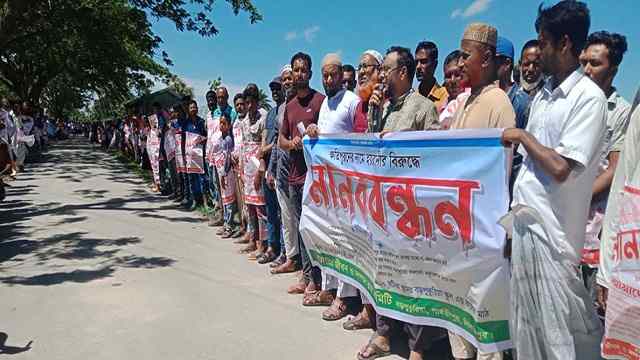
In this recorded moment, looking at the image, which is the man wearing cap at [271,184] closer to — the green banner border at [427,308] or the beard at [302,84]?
the beard at [302,84]

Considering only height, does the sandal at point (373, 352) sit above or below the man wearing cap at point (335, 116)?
below

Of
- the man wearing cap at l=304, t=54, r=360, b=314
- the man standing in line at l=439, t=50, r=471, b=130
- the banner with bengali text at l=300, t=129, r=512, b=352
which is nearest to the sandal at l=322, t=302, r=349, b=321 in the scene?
the man wearing cap at l=304, t=54, r=360, b=314

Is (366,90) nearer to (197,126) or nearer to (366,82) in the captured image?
(366,82)

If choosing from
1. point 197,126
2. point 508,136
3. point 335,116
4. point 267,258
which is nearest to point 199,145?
point 197,126

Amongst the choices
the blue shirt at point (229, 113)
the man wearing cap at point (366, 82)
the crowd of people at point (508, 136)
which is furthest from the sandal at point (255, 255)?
the man wearing cap at point (366, 82)

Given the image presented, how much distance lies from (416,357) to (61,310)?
304 cm

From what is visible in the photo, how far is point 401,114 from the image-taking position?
3.32 m

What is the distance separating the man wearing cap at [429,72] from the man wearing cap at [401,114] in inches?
37.3

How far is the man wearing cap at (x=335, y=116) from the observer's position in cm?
412

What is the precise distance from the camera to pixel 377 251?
11.0 ft

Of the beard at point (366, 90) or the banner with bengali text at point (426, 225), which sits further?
the beard at point (366, 90)

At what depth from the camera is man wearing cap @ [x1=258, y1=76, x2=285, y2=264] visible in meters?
5.48

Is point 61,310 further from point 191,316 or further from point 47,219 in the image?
point 47,219

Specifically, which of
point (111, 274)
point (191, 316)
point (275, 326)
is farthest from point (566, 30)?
point (111, 274)
